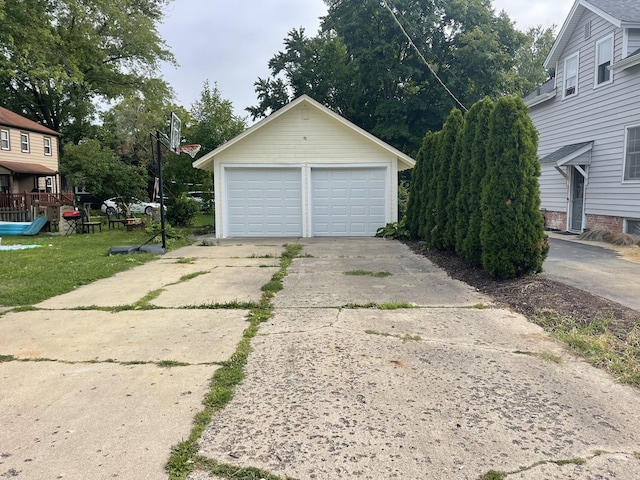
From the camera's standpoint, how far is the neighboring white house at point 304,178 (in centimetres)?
1351

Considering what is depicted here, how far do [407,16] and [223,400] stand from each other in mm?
23312

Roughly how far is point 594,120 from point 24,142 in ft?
90.0

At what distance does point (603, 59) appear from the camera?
476 inches

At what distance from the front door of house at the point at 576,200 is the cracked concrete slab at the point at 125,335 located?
11917 millimetres

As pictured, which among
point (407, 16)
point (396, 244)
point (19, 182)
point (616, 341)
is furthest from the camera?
point (19, 182)

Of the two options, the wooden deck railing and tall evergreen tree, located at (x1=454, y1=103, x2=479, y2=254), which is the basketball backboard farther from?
the wooden deck railing

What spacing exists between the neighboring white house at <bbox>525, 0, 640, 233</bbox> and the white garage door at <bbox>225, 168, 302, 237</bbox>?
7490 millimetres

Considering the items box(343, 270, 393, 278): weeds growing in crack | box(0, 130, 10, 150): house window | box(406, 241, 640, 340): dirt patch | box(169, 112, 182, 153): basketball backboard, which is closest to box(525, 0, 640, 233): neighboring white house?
box(406, 241, 640, 340): dirt patch

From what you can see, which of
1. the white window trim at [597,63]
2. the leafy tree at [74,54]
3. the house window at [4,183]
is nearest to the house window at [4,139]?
the house window at [4,183]

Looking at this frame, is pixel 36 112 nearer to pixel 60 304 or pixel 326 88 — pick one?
pixel 326 88

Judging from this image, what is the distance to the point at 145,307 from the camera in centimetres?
547

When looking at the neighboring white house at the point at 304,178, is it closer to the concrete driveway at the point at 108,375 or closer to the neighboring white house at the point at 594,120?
the neighboring white house at the point at 594,120

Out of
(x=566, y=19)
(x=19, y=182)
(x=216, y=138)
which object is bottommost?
(x=19, y=182)

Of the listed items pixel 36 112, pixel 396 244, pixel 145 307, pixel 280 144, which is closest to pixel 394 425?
pixel 145 307
